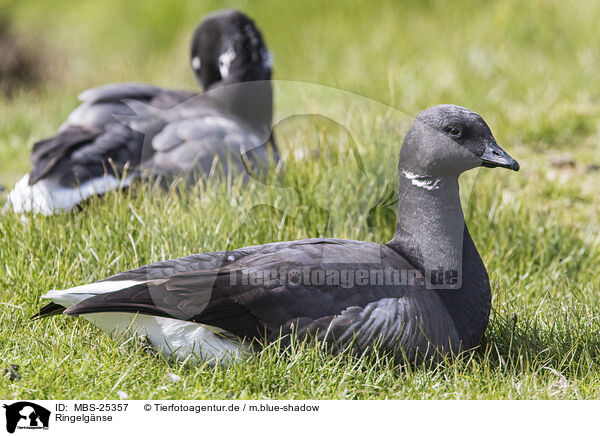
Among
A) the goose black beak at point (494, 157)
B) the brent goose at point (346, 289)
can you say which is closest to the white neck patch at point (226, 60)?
the brent goose at point (346, 289)

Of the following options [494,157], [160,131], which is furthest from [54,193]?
[494,157]

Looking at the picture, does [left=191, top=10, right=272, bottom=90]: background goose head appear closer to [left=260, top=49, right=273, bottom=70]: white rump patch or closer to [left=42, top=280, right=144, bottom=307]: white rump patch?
[left=260, top=49, right=273, bottom=70]: white rump patch

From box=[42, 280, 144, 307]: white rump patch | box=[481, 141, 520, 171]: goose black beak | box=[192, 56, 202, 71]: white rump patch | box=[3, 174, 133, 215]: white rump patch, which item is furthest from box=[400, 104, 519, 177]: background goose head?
box=[192, 56, 202, 71]: white rump patch

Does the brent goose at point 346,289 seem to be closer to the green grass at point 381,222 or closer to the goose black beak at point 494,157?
the goose black beak at point 494,157

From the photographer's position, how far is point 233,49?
640 centimetres

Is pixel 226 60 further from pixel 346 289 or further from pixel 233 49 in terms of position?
pixel 346 289

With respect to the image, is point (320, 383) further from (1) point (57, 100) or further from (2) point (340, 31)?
(2) point (340, 31)

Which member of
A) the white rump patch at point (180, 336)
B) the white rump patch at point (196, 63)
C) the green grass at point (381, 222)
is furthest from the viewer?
the white rump patch at point (196, 63)

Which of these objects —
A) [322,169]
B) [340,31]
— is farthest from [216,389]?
[340,31]

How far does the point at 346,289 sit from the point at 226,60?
3.68 metres

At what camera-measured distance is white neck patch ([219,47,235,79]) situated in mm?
6404
